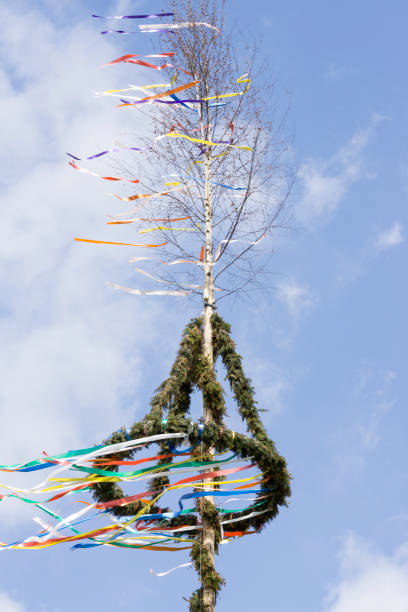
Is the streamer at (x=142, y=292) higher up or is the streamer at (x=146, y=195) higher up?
the streamer at (x=146, y=195)

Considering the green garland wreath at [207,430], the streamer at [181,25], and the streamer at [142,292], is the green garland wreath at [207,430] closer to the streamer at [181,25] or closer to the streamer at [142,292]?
the streamer at [142,292]

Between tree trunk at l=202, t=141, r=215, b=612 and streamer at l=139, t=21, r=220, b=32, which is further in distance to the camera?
streamer at l=139, t=21, r=220, b=32

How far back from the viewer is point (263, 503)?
6656mm

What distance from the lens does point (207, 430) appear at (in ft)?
20.3

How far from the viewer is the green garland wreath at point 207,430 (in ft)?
20.4

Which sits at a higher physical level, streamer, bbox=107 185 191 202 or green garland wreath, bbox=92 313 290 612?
streamer, bbox=107 185 191 202

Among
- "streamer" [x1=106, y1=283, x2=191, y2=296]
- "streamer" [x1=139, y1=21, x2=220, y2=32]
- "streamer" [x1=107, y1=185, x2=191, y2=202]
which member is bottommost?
"streamer" [x1=106, y1=283, x2=191, y2=296]

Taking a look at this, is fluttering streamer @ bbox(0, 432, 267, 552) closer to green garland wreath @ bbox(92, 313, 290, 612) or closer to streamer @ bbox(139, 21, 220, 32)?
green garland wreath @ bbox(92, 313, 290, 612)

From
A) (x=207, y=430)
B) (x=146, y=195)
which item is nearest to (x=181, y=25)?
(x=146, y=195)

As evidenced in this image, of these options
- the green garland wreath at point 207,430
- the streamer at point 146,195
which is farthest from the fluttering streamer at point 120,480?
the streamer at point 146,195

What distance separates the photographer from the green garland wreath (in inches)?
245

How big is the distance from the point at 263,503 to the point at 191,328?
221 centimetres

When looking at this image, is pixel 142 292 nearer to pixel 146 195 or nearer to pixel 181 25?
pixel 146 195

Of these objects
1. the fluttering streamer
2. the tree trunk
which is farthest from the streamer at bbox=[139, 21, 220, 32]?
the fluttering streamer
